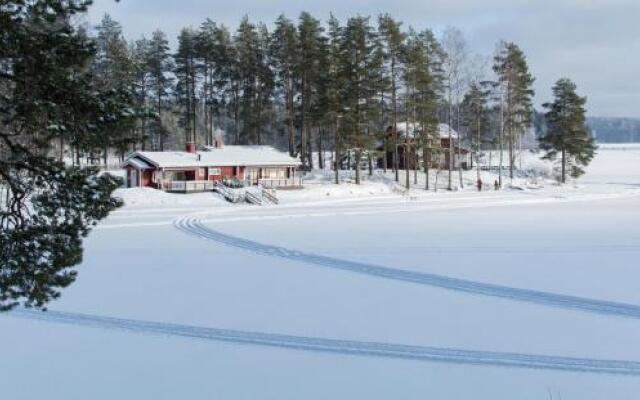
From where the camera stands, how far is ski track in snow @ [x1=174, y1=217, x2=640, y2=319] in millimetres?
13820

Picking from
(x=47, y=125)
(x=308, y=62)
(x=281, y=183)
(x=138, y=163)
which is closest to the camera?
Answer: (x=47, y=125)

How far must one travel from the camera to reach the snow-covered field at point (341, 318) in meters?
10.1

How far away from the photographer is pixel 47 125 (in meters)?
7.73

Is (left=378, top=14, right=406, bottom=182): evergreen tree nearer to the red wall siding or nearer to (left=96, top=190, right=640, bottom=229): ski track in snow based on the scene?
(left=96, top=190, right=640, bottom=229): ski track in snow

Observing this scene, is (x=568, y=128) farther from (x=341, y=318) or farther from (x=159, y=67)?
(x=341, y=318)

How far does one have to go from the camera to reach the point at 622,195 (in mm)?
48438

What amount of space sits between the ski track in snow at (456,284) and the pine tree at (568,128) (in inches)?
1763

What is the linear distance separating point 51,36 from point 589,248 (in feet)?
60.9

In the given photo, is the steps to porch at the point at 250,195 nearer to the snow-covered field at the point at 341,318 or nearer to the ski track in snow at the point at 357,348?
the snow-covered field at the point at 341,318

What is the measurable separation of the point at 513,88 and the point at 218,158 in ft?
87.2

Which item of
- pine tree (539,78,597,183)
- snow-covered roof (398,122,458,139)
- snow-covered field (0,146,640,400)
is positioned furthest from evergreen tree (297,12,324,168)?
snow-covered field (0,146,640,400)

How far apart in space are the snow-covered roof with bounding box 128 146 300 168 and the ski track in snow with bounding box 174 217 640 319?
942 inches

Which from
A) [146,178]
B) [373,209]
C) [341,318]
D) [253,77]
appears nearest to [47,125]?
[341,318]

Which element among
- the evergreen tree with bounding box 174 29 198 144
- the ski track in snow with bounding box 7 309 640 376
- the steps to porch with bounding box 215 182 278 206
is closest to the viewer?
the ski track in snow with bounding box 7 309 640 376
